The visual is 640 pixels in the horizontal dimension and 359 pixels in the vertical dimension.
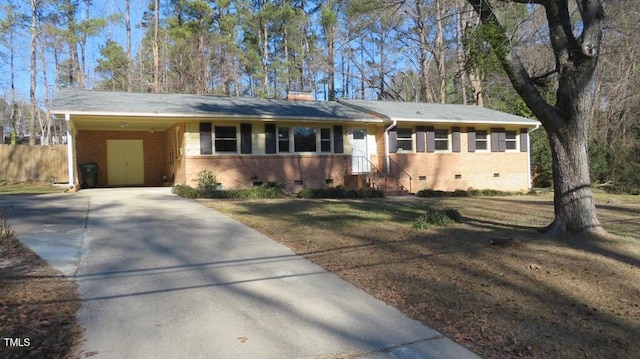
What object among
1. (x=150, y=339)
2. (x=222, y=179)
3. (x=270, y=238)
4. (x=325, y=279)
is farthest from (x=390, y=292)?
(x=222, y=179)

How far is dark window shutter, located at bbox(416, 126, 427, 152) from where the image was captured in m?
21.5

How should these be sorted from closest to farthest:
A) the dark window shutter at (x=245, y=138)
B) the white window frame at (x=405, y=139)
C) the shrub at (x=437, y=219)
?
the shrub at (x=437, y=219) < the dark window shutter at (x=245, y=138) < the white window frame at (x=405, y=139)

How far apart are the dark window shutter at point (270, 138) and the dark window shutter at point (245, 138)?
682 millimetres

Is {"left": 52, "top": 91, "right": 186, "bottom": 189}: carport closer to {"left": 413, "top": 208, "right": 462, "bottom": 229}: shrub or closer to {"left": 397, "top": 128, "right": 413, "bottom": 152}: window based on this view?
{"left": 397, "top": 128, "right": 413, "bottom": 152}: window

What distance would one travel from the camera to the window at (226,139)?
58.5ft

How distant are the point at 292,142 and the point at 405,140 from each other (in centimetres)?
537

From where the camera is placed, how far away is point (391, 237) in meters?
8.60

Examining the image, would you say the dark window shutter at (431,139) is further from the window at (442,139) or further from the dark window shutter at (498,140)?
the dark window shutter at (498,140)

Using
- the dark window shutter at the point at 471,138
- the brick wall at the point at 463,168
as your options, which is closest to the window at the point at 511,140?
the brick wall at the point at 463,168

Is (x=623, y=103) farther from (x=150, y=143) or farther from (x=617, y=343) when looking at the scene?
(x=617, y=343)

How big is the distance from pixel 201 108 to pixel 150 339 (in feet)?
48.3

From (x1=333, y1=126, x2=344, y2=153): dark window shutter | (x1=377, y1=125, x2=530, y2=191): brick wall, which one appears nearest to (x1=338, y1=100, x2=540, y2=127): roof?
(x1=377, y1=125, x2=530, y2=191): brick wall

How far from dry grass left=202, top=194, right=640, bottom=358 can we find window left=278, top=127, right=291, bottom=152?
27.6ft

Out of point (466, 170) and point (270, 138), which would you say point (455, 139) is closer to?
point (466, 170)
